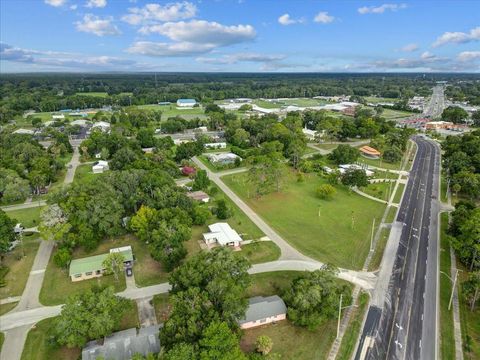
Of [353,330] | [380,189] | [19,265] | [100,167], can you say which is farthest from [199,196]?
[380,189]

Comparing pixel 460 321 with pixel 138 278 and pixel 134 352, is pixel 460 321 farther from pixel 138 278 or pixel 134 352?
pixel 138 278

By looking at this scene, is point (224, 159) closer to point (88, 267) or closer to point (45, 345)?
point (88, 267)

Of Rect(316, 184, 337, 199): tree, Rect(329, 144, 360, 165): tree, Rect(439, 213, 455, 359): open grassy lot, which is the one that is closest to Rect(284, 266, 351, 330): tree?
Rect(439, 213, 455, 359): open grassy lot

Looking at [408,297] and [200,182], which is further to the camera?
[200,182]

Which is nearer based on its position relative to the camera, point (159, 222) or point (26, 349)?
point (26, 349)

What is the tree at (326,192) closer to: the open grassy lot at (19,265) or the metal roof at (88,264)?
the metal roof at (88,264)

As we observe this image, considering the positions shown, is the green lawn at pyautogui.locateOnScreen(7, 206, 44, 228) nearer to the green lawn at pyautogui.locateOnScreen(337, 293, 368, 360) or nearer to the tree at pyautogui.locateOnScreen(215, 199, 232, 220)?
the tree at pyautogui.locateOnScreen(215, 199, 232, 220)

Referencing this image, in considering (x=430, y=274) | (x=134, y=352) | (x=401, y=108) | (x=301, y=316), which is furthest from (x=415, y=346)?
(x=401, y=108)

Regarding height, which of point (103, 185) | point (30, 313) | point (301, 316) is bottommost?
point (30, 313)
